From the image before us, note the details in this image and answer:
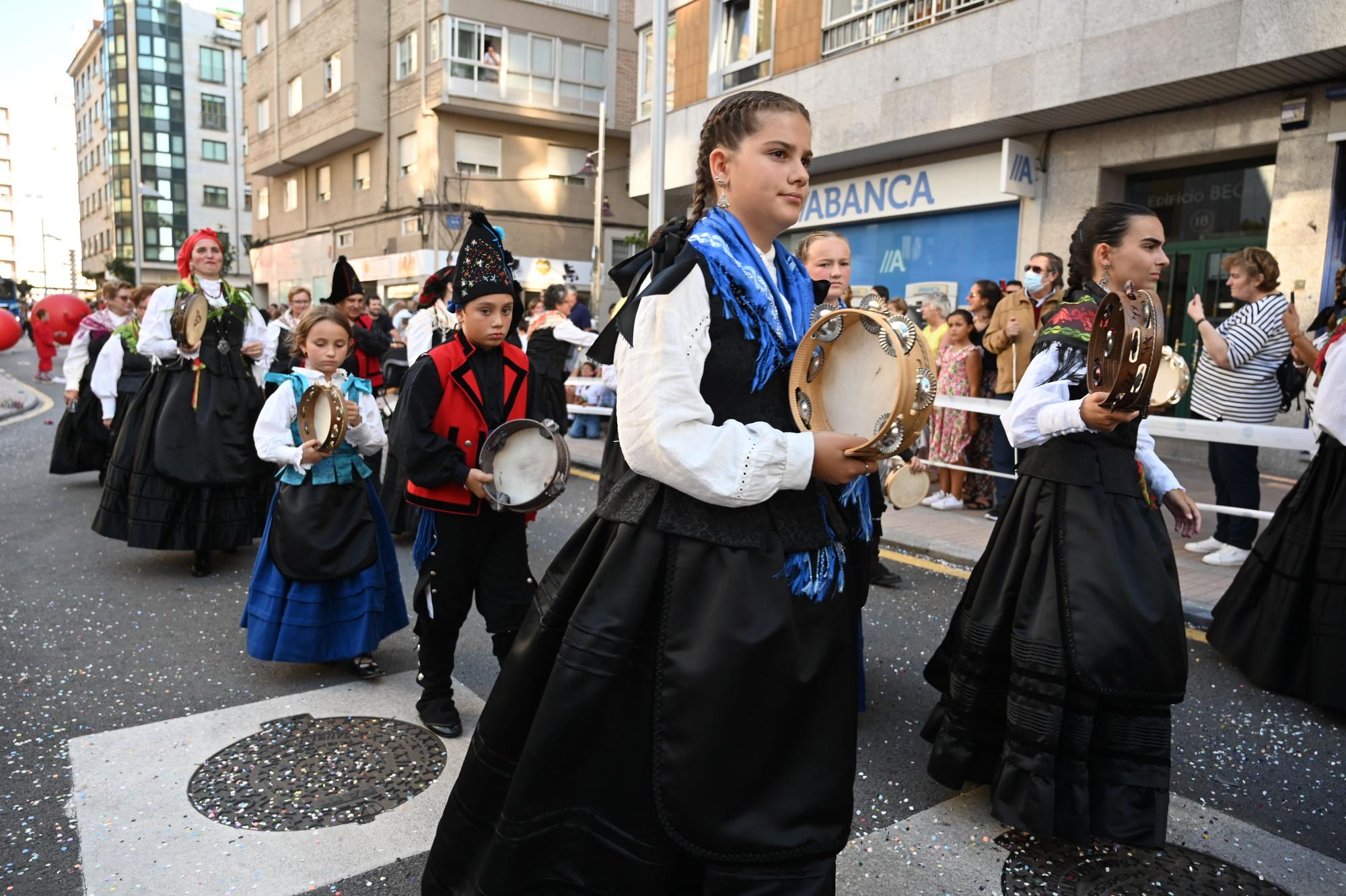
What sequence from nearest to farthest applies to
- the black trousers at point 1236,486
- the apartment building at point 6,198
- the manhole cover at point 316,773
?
the manhole cover at point 316,773, the black trousers at point 1236,486, the apartment building at point 6,198

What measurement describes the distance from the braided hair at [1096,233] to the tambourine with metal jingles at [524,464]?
196cm

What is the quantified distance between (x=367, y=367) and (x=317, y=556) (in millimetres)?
3493

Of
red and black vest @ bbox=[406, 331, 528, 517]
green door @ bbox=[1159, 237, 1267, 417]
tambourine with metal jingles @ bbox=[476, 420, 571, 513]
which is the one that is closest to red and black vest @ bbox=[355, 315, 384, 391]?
red and black vest @ bbox=[406, 331, 528, 517]

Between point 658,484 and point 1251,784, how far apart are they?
286 centimetres

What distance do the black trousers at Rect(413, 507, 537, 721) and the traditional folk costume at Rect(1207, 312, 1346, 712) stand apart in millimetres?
3395

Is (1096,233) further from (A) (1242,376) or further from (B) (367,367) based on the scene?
(B) (367,367)

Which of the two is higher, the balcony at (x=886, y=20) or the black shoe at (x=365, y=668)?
the balcony at (x=886, y=20)

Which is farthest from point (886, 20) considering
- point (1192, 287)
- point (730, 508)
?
point (730, 508)

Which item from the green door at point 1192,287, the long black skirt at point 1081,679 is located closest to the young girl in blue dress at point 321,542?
the long black skirt at point 1081,679

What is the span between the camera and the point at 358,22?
31.1m

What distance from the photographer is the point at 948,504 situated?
8.84 meters

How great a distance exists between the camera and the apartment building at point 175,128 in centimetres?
6944

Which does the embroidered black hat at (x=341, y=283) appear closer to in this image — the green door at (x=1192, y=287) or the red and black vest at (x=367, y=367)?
the red and black vest at (x=367, y=367)

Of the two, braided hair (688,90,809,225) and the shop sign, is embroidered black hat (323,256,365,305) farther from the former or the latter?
the shop sign
